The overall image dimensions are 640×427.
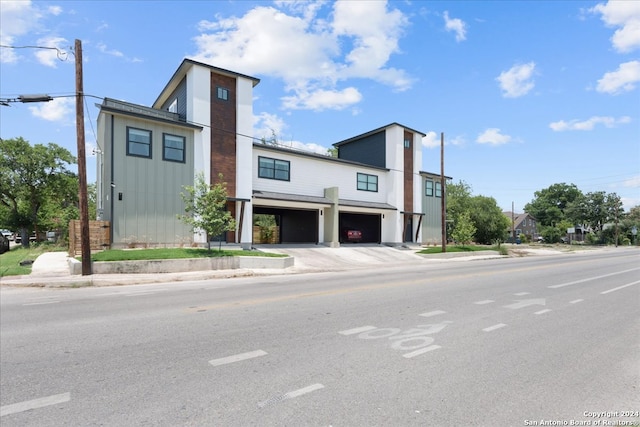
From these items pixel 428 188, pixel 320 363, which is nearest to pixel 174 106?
pixel 428 188

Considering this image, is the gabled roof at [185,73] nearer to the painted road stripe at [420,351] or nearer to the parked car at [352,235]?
the parked car at [352,235]

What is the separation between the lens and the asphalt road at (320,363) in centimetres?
365

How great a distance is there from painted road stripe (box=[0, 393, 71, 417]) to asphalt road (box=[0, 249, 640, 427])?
2 cm

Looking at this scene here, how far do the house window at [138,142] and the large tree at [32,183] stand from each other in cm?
2339

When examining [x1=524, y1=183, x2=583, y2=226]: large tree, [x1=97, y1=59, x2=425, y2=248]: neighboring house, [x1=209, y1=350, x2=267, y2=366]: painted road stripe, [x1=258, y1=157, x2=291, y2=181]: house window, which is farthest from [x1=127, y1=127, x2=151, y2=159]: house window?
[x1=524, y1=183, x2=583, y2=226]: large tree

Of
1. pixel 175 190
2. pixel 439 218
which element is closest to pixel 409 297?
pixel 175 190

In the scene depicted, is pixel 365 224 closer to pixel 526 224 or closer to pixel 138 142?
pixel 138 142

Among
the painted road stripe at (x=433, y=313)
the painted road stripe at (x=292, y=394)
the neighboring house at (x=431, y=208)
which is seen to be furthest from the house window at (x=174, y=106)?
the painted road stripe at (x=292, y=394)


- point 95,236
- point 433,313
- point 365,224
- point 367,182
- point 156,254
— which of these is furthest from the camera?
point 365,224

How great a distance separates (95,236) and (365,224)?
23.3 metres

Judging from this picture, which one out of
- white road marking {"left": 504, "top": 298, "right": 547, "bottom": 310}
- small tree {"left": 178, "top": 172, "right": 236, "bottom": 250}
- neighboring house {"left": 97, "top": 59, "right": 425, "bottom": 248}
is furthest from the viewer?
neighboring house {"left": 97, "top": 59, "right": 425, "bottom": 248}

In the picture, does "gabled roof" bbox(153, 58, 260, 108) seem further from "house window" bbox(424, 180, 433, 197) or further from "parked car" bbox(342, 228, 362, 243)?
"house window" bbox(424, 180, 433, 197)

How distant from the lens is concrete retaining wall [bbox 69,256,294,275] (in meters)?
16.1

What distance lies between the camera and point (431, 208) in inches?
1503
